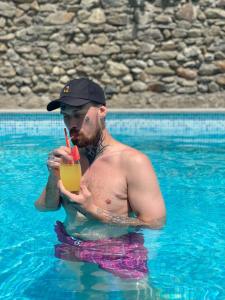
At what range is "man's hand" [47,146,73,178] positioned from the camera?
2.20 m

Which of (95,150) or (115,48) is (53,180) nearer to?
(95,150)

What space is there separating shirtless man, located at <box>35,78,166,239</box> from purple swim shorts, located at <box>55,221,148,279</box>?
0.19ft

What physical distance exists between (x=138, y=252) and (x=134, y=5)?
7920 mm

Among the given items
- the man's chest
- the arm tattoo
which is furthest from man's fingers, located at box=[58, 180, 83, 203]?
the man's chest

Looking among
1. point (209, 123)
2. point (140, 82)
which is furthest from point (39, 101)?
point (209, 123)

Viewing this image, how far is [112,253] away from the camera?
8.28 feet

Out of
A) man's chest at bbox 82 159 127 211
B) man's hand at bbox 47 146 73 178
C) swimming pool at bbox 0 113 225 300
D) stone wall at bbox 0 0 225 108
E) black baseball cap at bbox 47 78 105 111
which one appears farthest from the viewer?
stone wall at bbox 0 0 225 108

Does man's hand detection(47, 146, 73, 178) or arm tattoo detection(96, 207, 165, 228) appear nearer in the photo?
man's hand detection(47, 146, 73, 178)

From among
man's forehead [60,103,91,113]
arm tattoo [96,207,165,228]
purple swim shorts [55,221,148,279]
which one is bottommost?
purple swim shorts [55,221,148,279]

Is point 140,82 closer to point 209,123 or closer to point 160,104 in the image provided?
point 160,104

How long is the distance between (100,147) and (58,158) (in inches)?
13.7

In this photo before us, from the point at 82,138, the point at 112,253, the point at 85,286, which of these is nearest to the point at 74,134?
the point at 82,138

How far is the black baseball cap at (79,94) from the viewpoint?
92.7 inches

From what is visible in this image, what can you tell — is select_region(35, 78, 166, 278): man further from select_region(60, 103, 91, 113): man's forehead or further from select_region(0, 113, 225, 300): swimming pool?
select_region(0, 113, 225, 300): swimming pool
